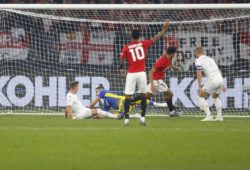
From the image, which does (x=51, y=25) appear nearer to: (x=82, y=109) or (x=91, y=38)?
(x=91, y=38)

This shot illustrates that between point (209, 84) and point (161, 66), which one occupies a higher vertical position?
point (161, 66)

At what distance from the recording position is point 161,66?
2408cm

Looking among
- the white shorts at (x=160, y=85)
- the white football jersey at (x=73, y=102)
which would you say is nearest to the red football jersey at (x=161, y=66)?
the white shorts at (x=160, y=85)

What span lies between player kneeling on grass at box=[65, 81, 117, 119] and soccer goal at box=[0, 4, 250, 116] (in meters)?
2.52

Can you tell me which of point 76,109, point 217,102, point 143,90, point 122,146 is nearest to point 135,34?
point 143,90

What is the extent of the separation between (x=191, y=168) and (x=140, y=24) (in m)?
14.5

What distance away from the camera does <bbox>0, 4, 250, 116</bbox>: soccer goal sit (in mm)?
24891

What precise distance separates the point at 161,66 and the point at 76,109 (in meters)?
3.06

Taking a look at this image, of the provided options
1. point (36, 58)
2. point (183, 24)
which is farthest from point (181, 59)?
point (36, 58)

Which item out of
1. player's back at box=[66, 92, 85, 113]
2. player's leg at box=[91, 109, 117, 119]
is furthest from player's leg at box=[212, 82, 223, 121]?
player's back at box=[66, 92, 85, 113]

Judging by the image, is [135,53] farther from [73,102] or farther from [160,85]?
[160,85]

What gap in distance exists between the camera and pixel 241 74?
25078mm

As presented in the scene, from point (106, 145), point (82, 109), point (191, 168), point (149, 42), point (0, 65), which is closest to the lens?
point (191, 168)

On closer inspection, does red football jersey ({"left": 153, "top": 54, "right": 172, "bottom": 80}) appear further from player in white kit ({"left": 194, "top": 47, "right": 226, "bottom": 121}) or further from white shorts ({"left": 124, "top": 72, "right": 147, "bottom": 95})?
white shorts ({"left": 124, "top": 72, "right": 147, "bottom": 95})
